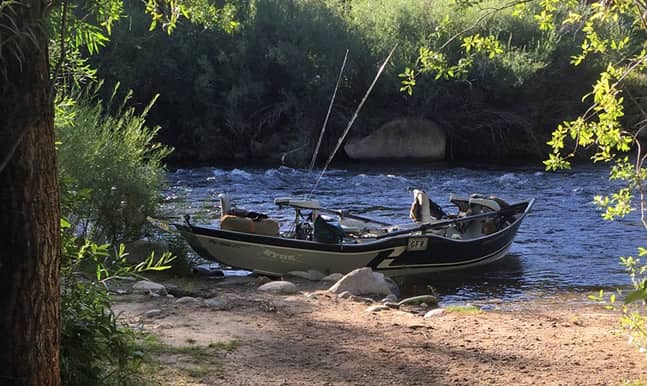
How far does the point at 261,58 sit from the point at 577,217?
1420cm

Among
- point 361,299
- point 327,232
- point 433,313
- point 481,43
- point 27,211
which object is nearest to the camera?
point 27,211

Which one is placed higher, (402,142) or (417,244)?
(402,142)

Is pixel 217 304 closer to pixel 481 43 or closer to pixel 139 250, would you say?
pixel 139 250

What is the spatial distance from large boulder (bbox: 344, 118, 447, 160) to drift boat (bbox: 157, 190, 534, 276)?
12126 mm

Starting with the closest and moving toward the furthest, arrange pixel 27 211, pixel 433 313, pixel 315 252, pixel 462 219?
1. pixel 27 211
2. pixel 433 313
3. pixel 315 252
4. pixel 462 219

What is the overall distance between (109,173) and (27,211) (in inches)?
272

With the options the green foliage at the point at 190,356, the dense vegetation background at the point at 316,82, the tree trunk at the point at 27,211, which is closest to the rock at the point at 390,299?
the green foliage at the point at 190,356

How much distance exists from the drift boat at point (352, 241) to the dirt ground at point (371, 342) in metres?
1.71

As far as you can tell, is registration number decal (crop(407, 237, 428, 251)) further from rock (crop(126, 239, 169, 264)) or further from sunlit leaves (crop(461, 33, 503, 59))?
sunlit leaves (crop(461, 33, 503, 59))

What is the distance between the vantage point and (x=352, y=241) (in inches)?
475

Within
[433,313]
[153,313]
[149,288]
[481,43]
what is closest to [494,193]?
[433,313]

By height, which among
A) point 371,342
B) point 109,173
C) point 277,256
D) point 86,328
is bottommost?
point 277,256

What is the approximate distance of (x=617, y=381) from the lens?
5.71 metres

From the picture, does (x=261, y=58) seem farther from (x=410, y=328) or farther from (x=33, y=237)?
(x=33, y=237)
